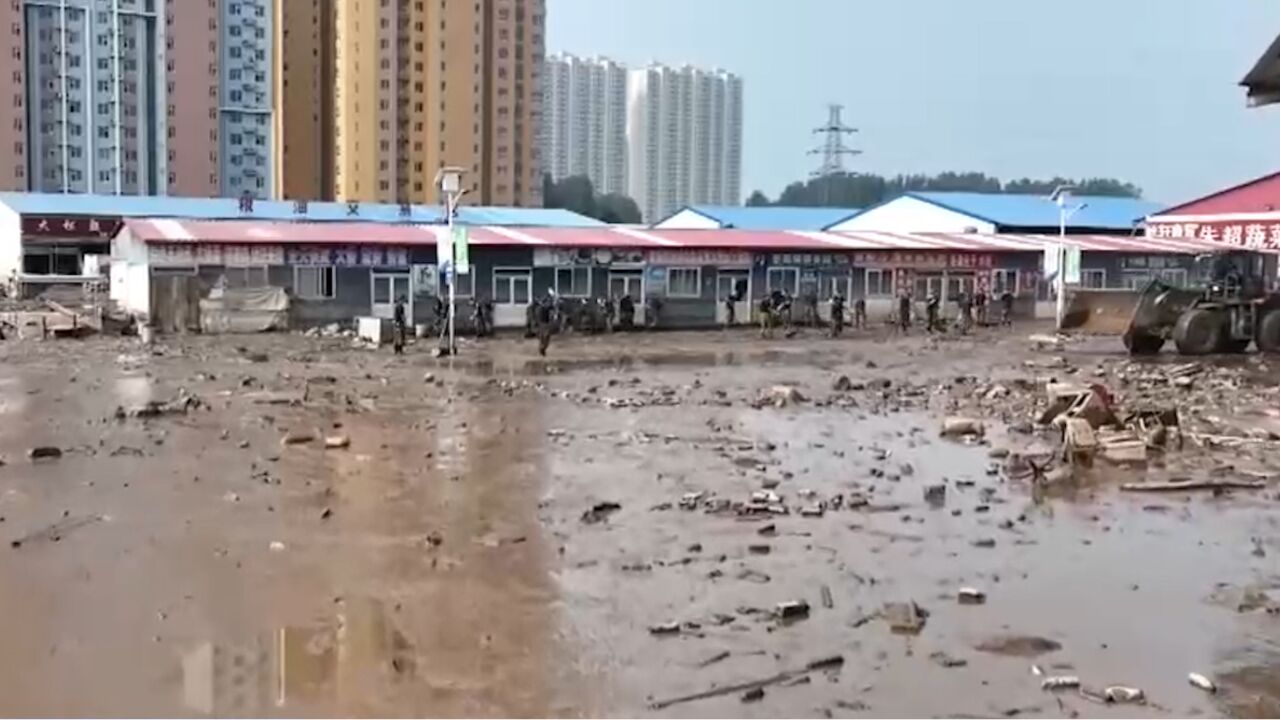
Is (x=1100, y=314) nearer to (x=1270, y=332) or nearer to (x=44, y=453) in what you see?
(x=1270, y=332)

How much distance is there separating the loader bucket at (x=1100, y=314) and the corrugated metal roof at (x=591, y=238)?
6.75 meters

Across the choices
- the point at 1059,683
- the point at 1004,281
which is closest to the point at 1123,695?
the point at 1059,683

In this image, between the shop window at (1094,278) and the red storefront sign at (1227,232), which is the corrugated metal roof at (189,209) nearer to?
the shop window at (1094,278)

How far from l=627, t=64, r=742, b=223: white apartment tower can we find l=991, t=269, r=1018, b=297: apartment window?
7166 centimetres

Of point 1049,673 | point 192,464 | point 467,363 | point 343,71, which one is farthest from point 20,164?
point 1049,673

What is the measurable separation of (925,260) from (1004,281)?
3.48 m

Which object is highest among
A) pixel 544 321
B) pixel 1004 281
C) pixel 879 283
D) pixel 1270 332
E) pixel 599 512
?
pixel 1004 281

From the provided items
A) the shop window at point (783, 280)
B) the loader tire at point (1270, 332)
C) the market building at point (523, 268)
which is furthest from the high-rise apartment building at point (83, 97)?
the loader tire at point (1270, 332)

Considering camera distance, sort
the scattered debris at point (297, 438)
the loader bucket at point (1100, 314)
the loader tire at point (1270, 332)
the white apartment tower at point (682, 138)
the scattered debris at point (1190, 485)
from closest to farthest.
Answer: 1. the scattered debris at point (1190, 485)
2. the scattered debris at point (297, 438)
3. the loader tire at point (1270, 332)
4. the loader bucket at point (1100, 314)
5. the white apartment tower at point (682, 138)

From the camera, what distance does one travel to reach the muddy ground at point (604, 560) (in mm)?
6613

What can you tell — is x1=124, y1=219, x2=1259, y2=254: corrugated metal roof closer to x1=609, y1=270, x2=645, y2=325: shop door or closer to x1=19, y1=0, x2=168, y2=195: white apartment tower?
x1=609, y1=270, x2=645, y2=325: shop door

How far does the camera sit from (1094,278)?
140 feet

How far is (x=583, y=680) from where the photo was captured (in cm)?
665

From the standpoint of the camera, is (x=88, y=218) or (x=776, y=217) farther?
(x=776, y=217)
